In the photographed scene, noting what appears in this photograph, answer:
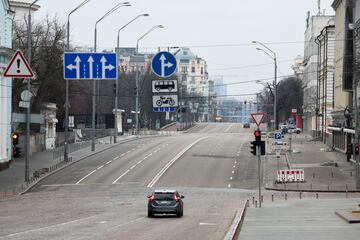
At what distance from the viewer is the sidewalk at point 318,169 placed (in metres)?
53.6

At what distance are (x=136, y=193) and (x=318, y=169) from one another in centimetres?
2001

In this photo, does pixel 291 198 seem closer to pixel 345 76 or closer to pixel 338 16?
pixel 345 76

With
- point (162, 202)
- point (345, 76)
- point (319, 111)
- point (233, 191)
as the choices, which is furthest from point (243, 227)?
point (319, 111)

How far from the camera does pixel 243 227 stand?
26500 mm

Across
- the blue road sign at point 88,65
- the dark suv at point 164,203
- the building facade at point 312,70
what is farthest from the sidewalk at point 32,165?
the building facade at point 312,70

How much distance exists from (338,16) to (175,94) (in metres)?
65.2

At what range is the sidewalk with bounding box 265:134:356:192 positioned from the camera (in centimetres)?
5359

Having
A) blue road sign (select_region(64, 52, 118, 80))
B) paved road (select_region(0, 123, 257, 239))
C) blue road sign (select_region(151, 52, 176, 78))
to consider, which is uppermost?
blue road sign (select_region(64, 52, 118, 80))

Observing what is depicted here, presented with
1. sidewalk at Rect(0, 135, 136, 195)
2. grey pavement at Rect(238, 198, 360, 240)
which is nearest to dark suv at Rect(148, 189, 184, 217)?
grey pavement at Rect(238, 198, 360, 240)

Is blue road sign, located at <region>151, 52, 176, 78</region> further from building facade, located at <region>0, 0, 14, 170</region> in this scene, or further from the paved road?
building facade, located at <region>0, 0, 14, 170</region>

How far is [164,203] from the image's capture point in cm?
3344

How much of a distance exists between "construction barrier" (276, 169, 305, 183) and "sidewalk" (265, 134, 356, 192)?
21.0 inches

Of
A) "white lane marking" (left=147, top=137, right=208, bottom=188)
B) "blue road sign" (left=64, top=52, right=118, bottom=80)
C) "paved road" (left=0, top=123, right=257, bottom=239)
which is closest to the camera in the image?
"paved road" (left=0, top=123, right=257, bottom=239)

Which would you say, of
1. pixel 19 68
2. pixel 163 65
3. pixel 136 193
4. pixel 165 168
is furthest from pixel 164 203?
pixel 165 168
